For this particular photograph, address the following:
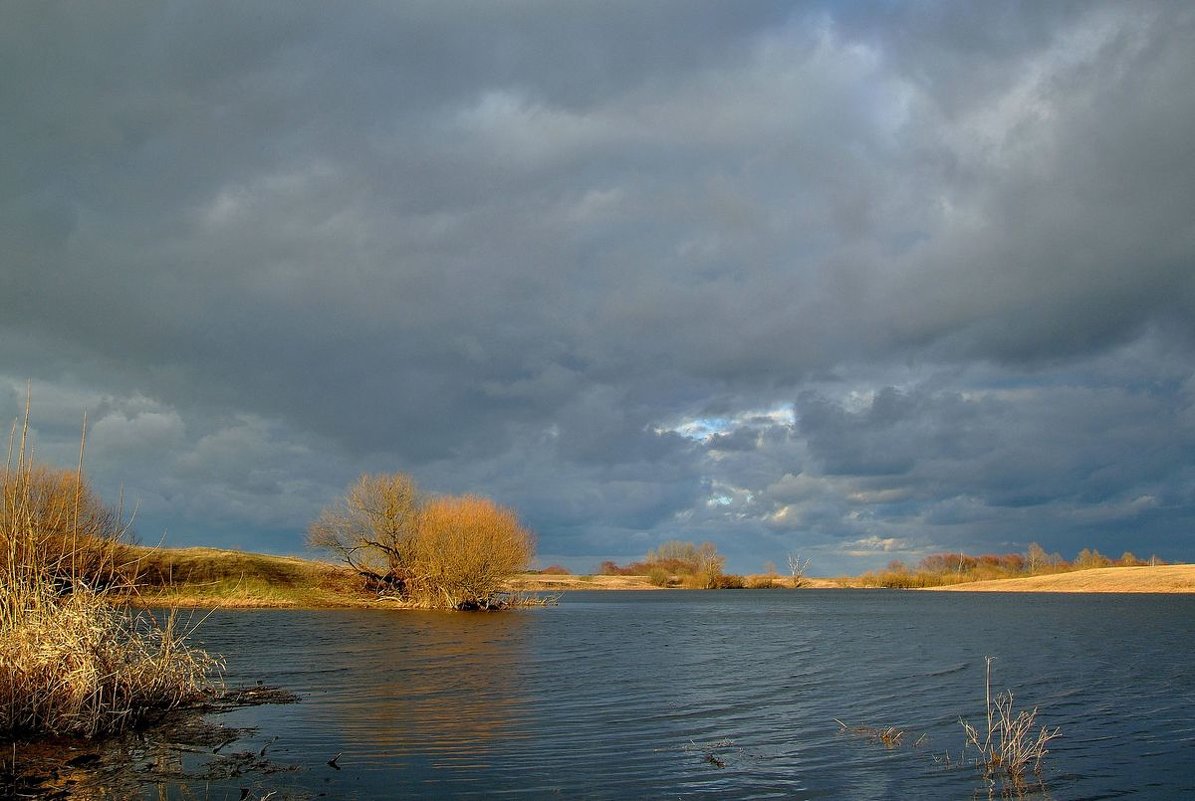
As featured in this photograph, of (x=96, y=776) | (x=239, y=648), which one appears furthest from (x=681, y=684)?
(x=239, y=648)

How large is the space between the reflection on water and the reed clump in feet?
6.61

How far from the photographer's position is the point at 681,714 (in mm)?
19703

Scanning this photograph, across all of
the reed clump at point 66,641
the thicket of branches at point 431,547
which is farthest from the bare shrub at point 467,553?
the reed clump at point 66,641

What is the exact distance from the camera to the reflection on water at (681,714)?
12.9 meters

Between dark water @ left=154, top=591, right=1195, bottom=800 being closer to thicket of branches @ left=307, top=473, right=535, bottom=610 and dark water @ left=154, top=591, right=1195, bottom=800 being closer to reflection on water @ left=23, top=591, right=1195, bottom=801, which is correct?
reflection on water @ left=23, top=591, right=1195, bottom=801

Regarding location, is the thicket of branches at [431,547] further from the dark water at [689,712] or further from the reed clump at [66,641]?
the reed clump at [66,641]

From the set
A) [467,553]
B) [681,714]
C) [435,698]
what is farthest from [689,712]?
[467,553]

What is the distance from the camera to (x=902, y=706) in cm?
2116

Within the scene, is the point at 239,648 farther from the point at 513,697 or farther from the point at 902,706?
the point at 902,706

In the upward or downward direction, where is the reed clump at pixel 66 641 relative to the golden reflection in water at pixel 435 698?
upward

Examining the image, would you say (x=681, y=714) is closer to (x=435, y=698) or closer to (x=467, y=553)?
(x=435, y=698)

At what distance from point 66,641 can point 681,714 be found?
12806mm

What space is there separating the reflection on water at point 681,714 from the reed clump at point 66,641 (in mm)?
2014

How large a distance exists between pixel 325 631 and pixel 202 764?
111 ft
